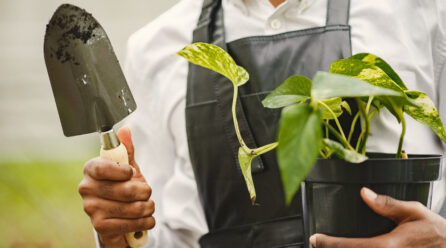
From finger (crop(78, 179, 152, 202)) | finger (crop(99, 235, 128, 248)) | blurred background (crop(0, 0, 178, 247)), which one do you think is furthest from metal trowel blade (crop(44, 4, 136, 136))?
blurred background (crop(0, 0, 178, 247))

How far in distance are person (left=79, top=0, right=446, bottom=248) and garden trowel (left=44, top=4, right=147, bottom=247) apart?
0.07 meters

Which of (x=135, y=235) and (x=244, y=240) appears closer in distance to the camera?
(x=135, y=235)

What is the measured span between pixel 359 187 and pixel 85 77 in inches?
18.7

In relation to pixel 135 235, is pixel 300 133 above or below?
above

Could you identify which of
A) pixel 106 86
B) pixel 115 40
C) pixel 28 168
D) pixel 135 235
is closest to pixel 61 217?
pixel 28 168

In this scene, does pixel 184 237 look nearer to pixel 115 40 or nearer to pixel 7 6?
pixel 115 40

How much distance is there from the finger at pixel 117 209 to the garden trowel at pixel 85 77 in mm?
83

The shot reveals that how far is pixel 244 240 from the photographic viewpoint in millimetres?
908

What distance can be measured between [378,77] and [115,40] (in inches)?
66.7

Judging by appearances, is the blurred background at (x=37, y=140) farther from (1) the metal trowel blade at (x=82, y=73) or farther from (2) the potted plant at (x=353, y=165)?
(2) the potted plant at (x=353, y=165)

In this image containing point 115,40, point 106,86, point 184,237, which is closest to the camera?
point 106,86

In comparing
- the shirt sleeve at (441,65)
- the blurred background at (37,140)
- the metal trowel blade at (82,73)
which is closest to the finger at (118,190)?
the metal trowel blade at (82,73)

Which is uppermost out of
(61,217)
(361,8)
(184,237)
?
(361,8)

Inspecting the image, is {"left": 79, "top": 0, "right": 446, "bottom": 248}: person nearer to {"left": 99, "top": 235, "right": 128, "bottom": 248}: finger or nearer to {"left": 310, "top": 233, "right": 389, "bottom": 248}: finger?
{"left": 99, "top": 235, "right": 128, "bottom": 248}: finger
